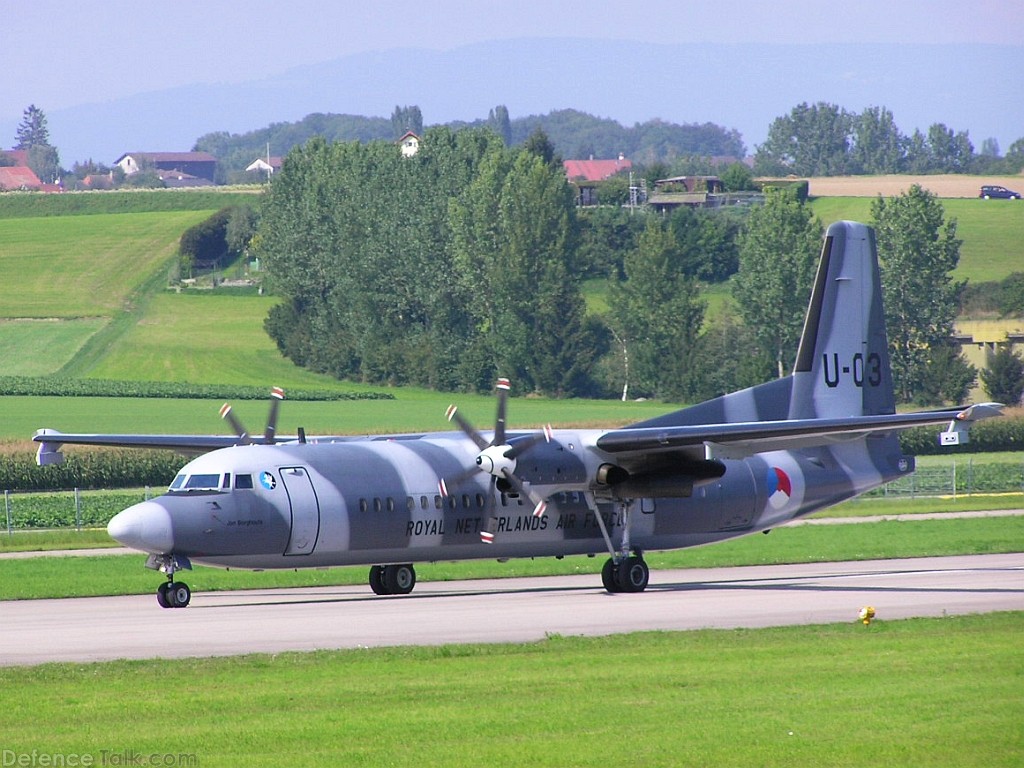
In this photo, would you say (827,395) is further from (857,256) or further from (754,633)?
(754,633)

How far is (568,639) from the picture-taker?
1959cm

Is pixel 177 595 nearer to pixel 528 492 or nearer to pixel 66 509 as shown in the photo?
pixel 528 492

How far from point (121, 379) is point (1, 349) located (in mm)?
14868

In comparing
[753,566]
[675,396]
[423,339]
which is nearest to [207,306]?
[423,339]

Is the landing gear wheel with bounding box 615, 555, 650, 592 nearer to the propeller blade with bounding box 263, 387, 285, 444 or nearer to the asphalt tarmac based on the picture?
the asphalt tarmac

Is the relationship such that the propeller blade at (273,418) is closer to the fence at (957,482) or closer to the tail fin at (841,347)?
the tail fin at (841,347)

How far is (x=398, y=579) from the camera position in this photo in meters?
27.6

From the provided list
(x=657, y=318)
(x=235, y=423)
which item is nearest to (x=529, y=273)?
(x=657, y=318)

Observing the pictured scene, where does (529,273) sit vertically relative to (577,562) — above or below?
above

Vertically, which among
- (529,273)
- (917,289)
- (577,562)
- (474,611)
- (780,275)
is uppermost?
(529,273)

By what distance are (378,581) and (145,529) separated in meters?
5.76

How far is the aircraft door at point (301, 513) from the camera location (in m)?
24.6

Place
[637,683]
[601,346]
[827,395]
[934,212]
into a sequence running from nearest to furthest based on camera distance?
[637,683]
[827,395]
[934,212]
[601,346]

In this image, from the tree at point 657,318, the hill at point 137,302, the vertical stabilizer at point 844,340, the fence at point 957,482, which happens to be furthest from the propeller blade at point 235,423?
the hill at point 137,302
